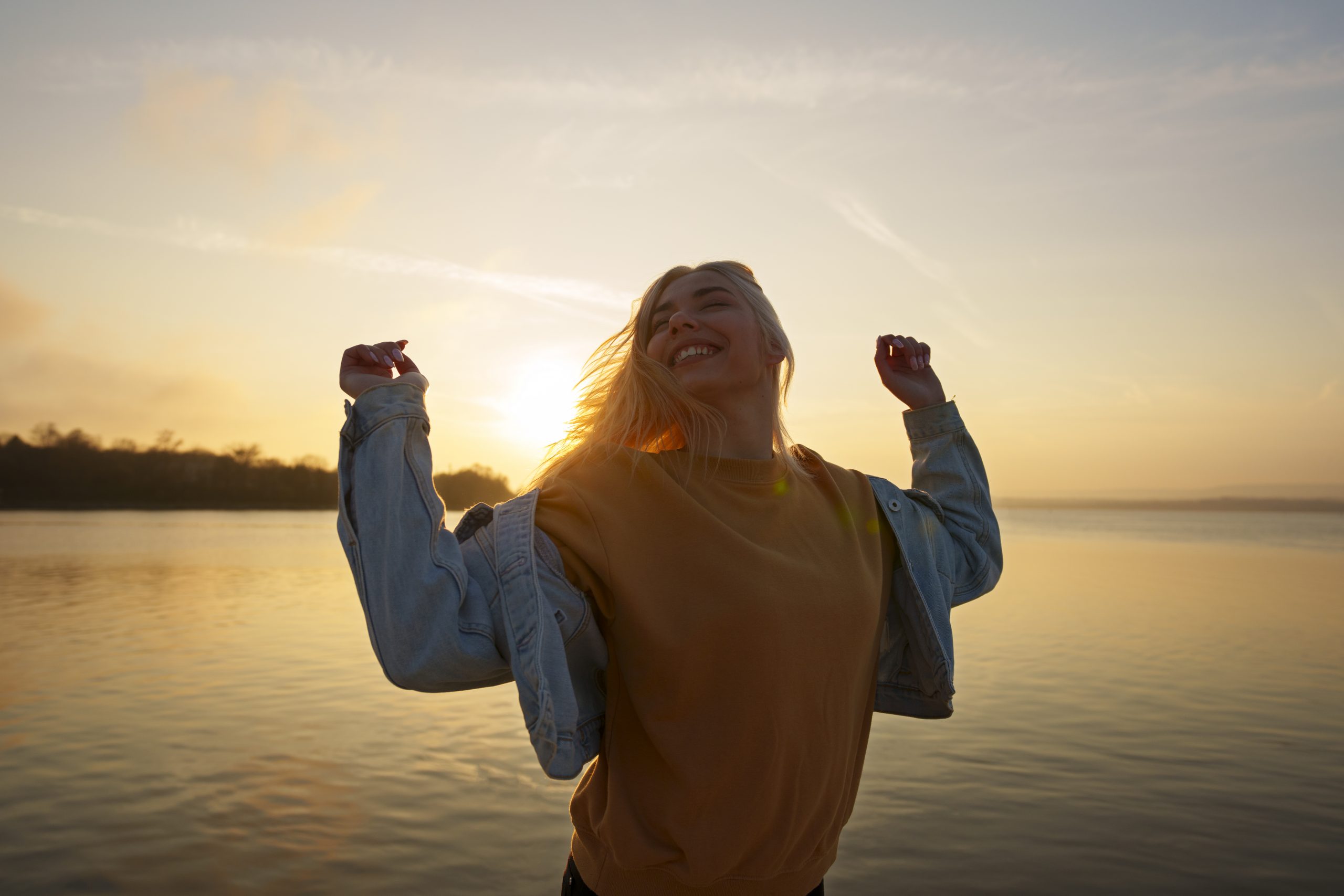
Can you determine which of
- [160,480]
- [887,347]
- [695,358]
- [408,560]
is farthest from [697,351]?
[160,480]

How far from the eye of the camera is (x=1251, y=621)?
51.0ft

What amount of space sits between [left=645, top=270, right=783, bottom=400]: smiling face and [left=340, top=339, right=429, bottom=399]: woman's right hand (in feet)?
2.53

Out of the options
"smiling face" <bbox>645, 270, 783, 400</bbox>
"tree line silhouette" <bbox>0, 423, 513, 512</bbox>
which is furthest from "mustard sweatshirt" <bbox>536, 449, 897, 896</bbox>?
"tree line silhouette" <bbox>0, 423, 513, 512</bbox>

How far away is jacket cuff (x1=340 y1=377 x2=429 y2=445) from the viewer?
1.70 m

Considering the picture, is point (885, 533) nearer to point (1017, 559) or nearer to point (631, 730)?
point (631, 730)

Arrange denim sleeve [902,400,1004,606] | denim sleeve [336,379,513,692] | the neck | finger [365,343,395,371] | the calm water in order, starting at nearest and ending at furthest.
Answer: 1. denim sleeve [336,379,513,692]
2. finger [365,343,395,371]
3. the neck
4. denim sleeve [902,400,1004,606]
5. the calm water

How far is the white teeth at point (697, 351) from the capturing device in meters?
2.34

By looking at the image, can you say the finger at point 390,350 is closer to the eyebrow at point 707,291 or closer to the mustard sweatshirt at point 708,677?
the mustard sweatshirt at point 708,677

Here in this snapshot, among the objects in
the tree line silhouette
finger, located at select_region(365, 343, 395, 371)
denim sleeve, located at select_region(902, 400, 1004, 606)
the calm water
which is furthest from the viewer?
the tree line silhouette

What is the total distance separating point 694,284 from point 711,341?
0.23m

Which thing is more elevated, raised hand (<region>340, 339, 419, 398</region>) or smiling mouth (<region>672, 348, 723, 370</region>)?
smiling mouth (<region>672, 348, 723, 370</region>)

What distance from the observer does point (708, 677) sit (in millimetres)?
1836

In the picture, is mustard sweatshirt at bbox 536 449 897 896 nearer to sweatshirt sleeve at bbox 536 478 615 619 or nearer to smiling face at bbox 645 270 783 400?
sweatshirt sleeve at bbox 536 478 615 619

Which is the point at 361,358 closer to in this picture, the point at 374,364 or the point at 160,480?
the point at 374,364
